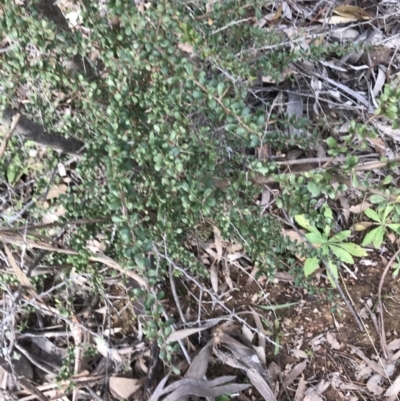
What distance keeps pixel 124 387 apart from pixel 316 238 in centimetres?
86

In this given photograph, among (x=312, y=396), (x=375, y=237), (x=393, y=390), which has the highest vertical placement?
(x=375, y=237)

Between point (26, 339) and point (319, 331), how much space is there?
3.57ft

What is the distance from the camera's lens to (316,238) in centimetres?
173

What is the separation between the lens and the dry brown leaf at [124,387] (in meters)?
1.64

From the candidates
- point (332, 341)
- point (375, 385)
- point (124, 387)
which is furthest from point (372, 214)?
point (124, 387)

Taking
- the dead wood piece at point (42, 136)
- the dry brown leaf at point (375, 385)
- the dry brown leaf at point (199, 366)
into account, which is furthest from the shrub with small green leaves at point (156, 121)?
the dry brown leaf at point (375, 385)

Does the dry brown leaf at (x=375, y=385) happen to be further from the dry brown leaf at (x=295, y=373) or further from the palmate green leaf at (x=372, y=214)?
the palmate green leaf at (x=372, y=214)

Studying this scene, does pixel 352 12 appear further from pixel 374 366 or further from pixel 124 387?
pixel 124 387

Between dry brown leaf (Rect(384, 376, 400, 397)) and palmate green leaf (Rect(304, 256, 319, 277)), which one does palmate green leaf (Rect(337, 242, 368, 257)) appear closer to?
palmate green leaf (Rect(304, 256, 319, 277))

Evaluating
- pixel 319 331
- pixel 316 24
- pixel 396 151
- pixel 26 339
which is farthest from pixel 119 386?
pixel 316 24

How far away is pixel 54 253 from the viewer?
4.57 ft

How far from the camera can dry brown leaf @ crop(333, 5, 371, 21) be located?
183 cm

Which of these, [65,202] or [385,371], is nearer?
[65,202]

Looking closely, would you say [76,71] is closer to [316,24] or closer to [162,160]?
[162,160]
